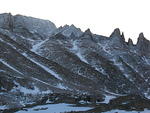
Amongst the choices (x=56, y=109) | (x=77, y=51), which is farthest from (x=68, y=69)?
(x=56, y=109)

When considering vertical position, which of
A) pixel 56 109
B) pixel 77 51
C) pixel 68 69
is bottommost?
pixel 56 109

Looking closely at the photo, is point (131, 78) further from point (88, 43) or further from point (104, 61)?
point (88, 43)

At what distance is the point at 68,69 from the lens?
140625 millimetres

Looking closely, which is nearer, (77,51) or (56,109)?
(56,109)

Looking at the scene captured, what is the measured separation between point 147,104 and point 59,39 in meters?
159

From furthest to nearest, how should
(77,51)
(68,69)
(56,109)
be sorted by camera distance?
(77,51) < (68,69) < (56,109)

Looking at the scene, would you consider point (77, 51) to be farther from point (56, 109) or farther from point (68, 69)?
point (56, 109)

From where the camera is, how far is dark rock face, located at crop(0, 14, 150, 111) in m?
87.0

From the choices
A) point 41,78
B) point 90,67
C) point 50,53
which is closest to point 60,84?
point 41,78

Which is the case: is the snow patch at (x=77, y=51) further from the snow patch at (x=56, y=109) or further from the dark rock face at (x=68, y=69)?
the snow patch at (x=56, y=109)

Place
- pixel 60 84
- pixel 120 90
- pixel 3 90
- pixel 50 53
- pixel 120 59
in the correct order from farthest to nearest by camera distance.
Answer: pixel 120 59 < pixel 50 53 < pixel 120 90 < pixel 60 84 < pixel 3 90

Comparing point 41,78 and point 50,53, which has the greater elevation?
point 50,53

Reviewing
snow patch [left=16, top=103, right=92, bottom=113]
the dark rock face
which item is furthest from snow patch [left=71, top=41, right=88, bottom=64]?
snow patch [left=16, top=103, right=92, bottom=113]

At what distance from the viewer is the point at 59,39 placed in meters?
188
